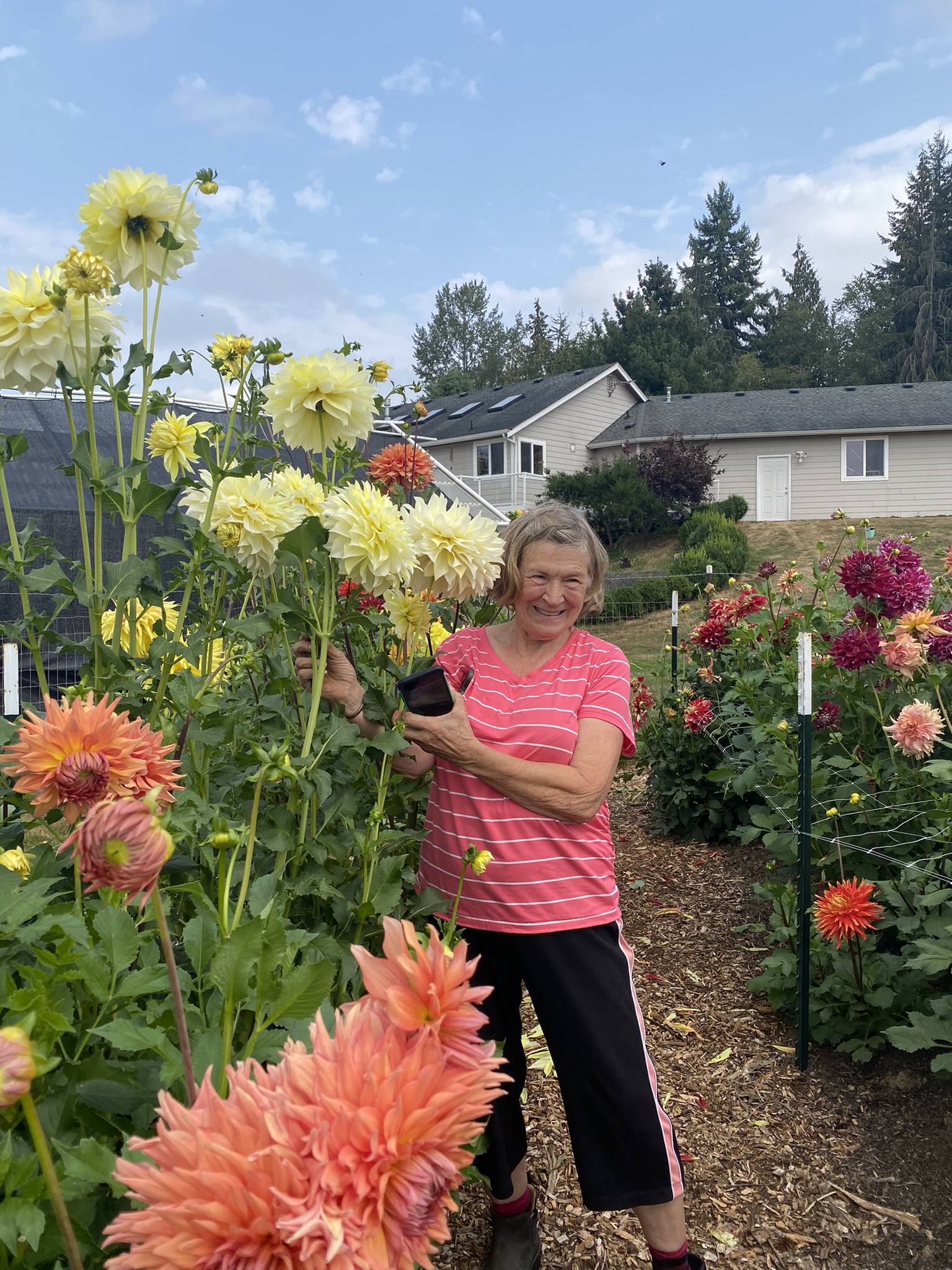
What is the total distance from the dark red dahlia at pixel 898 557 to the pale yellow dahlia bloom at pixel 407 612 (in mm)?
1920

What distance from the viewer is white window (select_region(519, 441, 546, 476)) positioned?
26.3 metres

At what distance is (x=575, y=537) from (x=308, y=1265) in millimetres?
1781

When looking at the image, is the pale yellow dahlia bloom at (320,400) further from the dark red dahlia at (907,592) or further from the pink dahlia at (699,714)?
the pink dahlia at (699,714)

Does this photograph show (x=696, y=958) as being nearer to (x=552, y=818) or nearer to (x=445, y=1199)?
(x=552, y=818)

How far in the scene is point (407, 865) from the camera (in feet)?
7.49

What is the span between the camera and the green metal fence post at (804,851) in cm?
284

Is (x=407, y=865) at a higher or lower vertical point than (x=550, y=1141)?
higher

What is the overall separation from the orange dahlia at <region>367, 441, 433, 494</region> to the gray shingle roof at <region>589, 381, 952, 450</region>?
24.4 m

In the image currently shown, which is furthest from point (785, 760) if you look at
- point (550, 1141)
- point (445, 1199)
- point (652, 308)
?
point (652, 308)

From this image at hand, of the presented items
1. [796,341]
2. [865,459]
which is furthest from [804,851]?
[796,341]

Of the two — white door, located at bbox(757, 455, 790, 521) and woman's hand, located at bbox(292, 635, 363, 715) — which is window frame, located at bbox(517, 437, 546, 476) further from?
woman's hand, located at bbox(292, 635, 363, 715)

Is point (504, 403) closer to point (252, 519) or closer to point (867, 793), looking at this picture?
point (867, 793)

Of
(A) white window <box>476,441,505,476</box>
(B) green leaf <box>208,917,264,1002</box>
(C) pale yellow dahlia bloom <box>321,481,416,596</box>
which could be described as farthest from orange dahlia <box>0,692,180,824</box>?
(A) white window <box>476,441,505,476</box>

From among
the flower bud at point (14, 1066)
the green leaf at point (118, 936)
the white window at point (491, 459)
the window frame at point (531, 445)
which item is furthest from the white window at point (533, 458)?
the flower bud at point (14, 1066)
